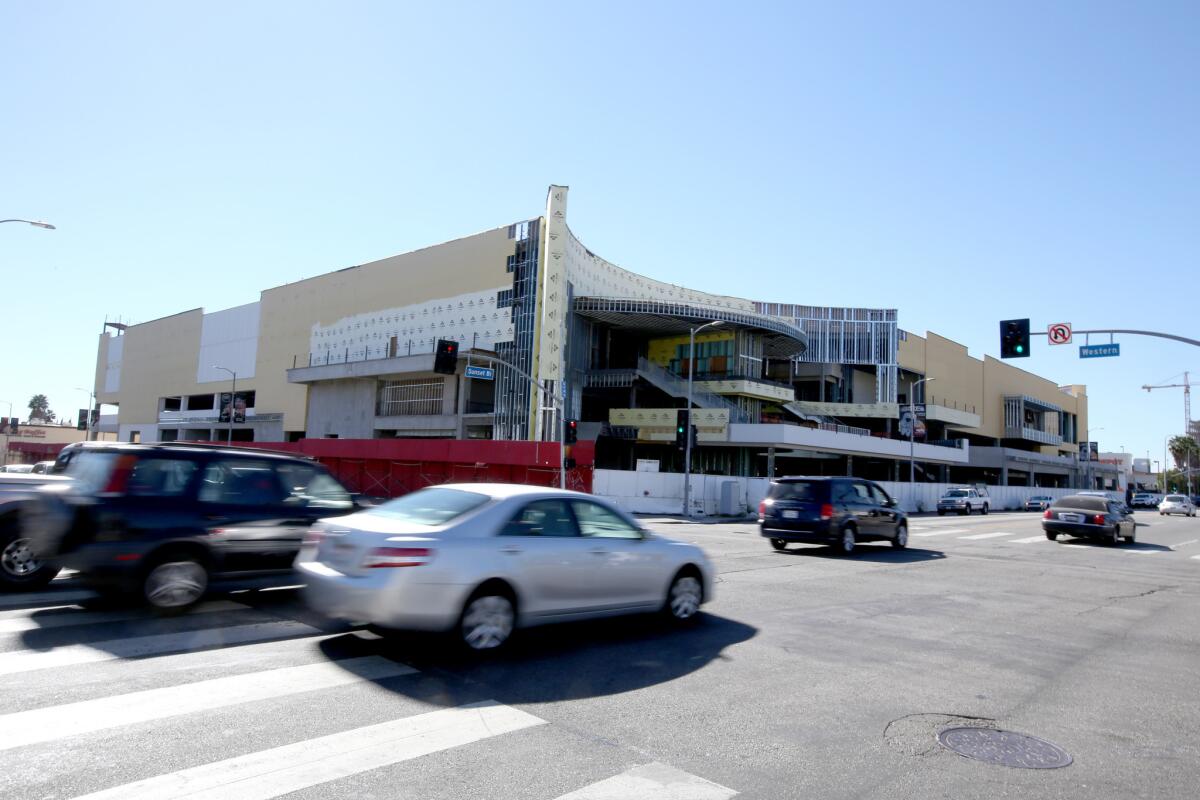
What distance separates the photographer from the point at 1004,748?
5.08 metres

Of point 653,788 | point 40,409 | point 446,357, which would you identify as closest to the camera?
point 653,788

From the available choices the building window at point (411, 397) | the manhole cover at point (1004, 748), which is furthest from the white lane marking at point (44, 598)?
the building window at point (411, 397)

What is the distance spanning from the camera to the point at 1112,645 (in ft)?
27.9

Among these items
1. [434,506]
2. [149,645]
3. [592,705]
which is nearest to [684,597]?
[434,506]

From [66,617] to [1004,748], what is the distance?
8288 mm

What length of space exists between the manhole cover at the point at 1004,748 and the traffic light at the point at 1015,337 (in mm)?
17952

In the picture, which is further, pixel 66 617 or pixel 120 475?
pixel 120 475

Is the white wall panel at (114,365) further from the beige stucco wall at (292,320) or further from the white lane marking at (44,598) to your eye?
the white lane marking at (44,598)

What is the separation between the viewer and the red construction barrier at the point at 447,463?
103 feet

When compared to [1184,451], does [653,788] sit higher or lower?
lower

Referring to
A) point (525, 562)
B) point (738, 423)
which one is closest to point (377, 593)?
point (525, 562)

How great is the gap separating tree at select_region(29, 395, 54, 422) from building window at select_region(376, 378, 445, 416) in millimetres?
147344

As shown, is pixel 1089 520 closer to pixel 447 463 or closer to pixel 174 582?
pixel 447 463

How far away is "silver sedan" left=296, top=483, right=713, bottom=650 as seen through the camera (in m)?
6.46
